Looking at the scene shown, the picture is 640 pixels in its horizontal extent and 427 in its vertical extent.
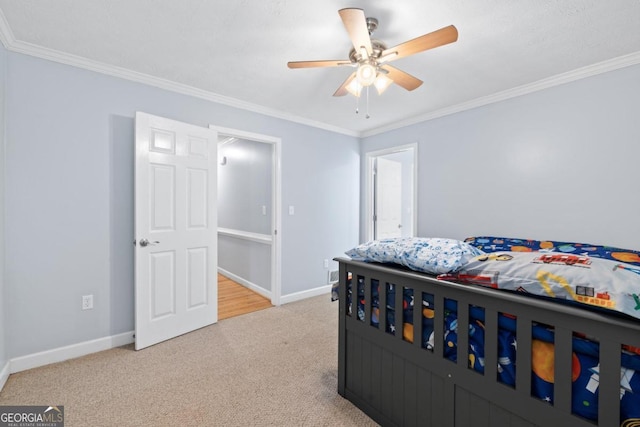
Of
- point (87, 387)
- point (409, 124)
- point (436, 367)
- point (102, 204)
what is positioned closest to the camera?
point (436, 367)

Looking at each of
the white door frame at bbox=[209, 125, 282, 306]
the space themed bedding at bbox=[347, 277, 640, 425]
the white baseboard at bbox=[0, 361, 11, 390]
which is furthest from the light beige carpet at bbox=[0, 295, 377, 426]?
the white door frame at bbox=[209, 125, 282, 306]

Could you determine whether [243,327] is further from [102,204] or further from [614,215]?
[614,215]

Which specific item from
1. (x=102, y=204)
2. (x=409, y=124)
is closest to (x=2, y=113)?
(x=102, y=204)

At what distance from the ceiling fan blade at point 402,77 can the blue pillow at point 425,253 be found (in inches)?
48.0

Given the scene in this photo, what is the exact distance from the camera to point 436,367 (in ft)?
4.27

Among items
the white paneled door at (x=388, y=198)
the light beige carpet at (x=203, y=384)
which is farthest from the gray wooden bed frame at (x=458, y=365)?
the white paneled door at (x=388, y=198)

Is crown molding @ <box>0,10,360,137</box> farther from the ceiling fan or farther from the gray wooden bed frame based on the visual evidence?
the gray wooden bed frame

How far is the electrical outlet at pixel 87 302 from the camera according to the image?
2341 millimetres

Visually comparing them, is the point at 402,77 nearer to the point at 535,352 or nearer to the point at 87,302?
the point at 535,352

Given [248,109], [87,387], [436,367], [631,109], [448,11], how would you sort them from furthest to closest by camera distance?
[248,109] → [631,109] → [87,387] → [448,11] → [436,367]

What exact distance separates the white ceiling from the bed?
1454 millimetres

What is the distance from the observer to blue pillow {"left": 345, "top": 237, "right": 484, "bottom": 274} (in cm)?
126

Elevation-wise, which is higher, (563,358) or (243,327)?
(563,358)

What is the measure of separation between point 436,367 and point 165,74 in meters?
3.02
